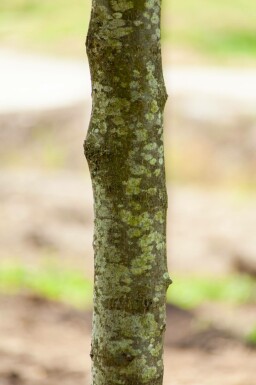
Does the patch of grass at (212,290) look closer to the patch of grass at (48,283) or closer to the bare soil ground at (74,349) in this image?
the bare soil ground at (74,349)

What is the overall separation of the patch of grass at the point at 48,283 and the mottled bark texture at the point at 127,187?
16.6 ft

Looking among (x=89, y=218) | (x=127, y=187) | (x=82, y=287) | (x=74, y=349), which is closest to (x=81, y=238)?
(x=89, y=218)

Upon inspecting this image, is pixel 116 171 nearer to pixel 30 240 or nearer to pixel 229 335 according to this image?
pixel 229 335

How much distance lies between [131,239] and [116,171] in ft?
0.77

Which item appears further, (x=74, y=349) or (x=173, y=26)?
(x=173, y=26)

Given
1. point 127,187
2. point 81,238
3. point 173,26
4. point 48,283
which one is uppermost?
A: point 173,26

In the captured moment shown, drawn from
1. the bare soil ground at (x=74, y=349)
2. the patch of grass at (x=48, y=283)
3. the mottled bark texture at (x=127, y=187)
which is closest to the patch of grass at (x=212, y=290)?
the bare soil ground at (x=74, y=349)

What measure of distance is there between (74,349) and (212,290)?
7.98 feet

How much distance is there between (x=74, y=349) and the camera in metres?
7.11

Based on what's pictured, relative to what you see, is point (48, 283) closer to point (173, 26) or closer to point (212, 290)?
point (212, 290)

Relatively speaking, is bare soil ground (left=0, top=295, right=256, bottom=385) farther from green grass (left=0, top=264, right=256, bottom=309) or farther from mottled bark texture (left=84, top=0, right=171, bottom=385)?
mottled bark texture (left=84, top=0, right=171, bottom=385)

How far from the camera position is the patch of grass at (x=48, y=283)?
28.3 feet

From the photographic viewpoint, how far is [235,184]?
13125 millimetres

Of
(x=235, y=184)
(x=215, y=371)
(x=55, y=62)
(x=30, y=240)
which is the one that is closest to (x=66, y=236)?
(x=30, y=240)
